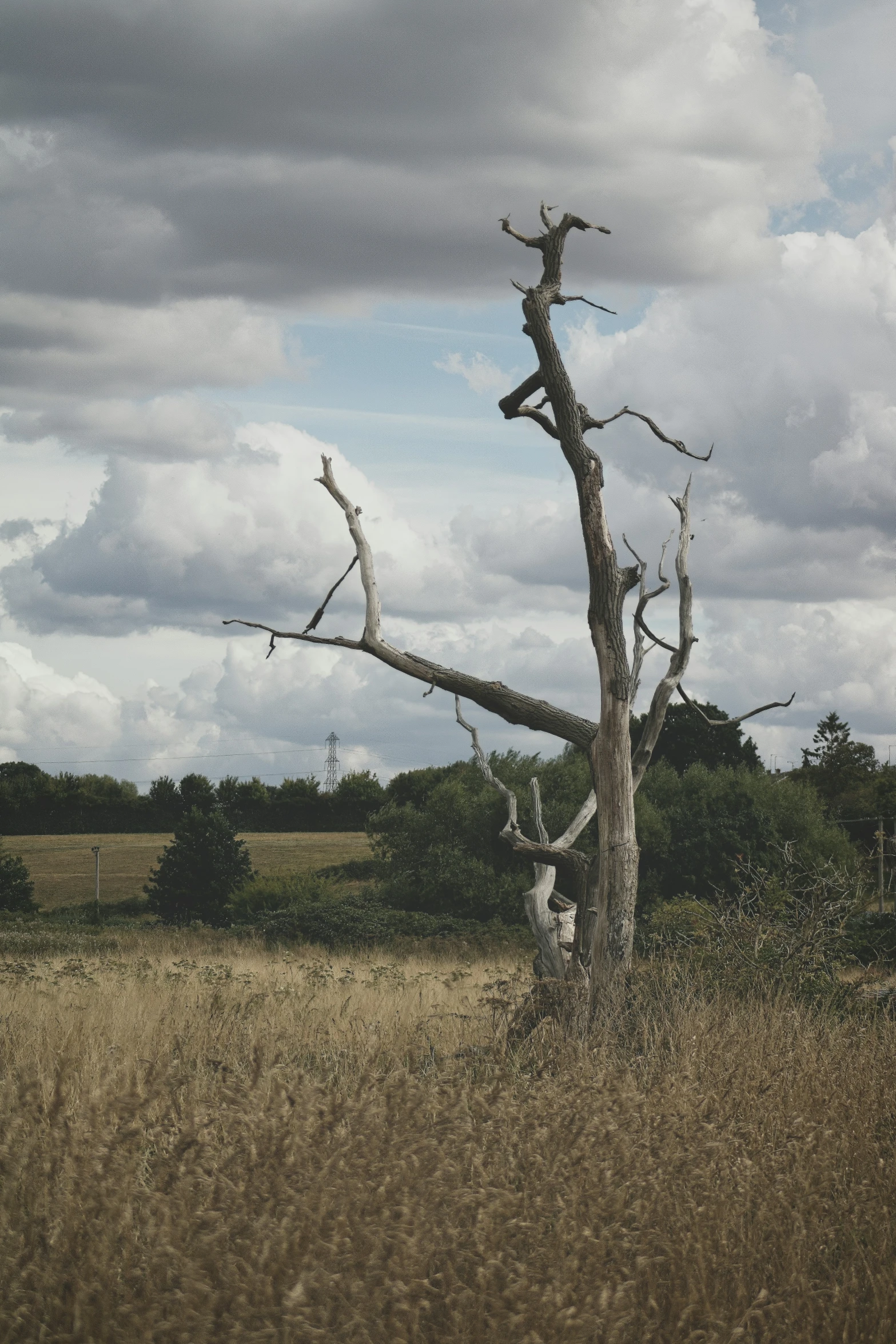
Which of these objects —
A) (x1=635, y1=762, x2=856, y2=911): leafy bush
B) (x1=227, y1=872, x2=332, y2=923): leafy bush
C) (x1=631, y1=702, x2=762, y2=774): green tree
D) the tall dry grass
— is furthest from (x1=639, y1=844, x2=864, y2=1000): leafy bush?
(x1=631, y1=702, x2=762, y2=774): green tree

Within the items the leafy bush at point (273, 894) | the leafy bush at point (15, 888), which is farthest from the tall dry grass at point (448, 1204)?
the leafy bush at point (15, 888)

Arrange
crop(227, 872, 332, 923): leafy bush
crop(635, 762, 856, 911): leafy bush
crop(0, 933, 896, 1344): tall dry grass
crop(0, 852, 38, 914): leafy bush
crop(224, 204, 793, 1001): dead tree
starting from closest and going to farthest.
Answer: crop(0, 933, 896, 1344): tall dry grass → crop(224, 204, 793, 1001): dead tree → crop(635, 762, 856, 911): leafy bush → crop(227, 872, 332, 923): leafy bush → crop(0, 852, 38, 914): leafy bush

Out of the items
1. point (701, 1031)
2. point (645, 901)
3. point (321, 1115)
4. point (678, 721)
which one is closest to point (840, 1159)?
point (701, 1031)

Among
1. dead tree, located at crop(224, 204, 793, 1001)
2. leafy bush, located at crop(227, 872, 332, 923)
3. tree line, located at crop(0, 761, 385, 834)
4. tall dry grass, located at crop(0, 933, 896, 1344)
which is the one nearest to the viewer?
tall dry grass, located at crop(0, 933, 896, 1344)

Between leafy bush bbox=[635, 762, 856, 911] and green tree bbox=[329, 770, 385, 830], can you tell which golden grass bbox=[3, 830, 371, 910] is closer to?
green tree bbox=[329, 770, 385, 830]

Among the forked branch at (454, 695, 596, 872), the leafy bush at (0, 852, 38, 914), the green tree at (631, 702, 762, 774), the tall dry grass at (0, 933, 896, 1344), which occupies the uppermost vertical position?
the green tree at (631, 702, 762, 774)

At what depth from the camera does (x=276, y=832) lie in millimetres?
60344

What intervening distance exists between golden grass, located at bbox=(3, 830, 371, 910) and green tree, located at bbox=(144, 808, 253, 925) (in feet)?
6.49

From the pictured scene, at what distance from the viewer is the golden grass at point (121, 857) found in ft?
139

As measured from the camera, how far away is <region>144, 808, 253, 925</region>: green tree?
115ft

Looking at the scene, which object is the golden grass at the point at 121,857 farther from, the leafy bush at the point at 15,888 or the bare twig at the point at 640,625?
the bare twig at the point at 640,625

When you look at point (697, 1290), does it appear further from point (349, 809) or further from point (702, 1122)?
point (349, 809)

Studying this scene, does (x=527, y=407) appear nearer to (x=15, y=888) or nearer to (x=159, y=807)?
(x=15, y=888)

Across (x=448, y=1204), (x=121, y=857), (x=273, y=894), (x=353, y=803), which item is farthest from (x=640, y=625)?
(x=353, y=803)
